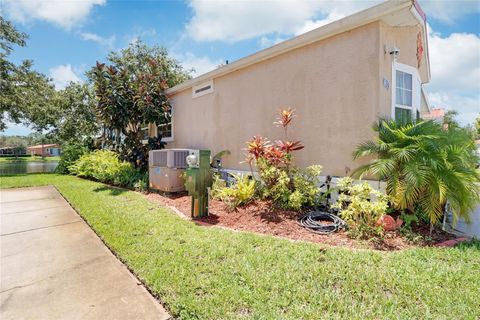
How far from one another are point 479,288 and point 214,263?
9.49ft

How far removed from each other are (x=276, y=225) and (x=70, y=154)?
50.2 feet

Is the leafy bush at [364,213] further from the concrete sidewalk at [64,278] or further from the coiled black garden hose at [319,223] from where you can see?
the concrete sidewalk at [64,278]

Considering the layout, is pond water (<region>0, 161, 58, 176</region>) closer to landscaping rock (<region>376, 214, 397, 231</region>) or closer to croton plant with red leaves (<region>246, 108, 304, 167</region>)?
croton plant with red leaves (<region>246, 108, 304, 167</region>)

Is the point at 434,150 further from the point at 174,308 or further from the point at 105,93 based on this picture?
the point at 105,93

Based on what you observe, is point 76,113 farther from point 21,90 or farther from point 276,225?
point 276,225

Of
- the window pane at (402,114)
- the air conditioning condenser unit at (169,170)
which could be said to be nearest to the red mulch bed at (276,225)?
the air conditioning condenser unit at (169,170)

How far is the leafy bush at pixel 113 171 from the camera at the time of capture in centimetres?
937

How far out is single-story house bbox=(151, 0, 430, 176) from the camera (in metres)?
4.97

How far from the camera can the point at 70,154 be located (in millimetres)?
15398

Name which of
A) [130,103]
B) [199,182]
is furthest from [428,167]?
[130,103]

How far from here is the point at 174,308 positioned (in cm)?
246

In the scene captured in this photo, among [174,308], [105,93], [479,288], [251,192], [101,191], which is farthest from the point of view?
[105,93]

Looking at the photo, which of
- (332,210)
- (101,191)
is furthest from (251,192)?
(101,191)

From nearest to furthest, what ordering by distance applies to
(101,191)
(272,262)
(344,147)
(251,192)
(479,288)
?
1. (479,288)
2. (272,262)
3. (344,147)
4. (251,192)
5. (101,191)
